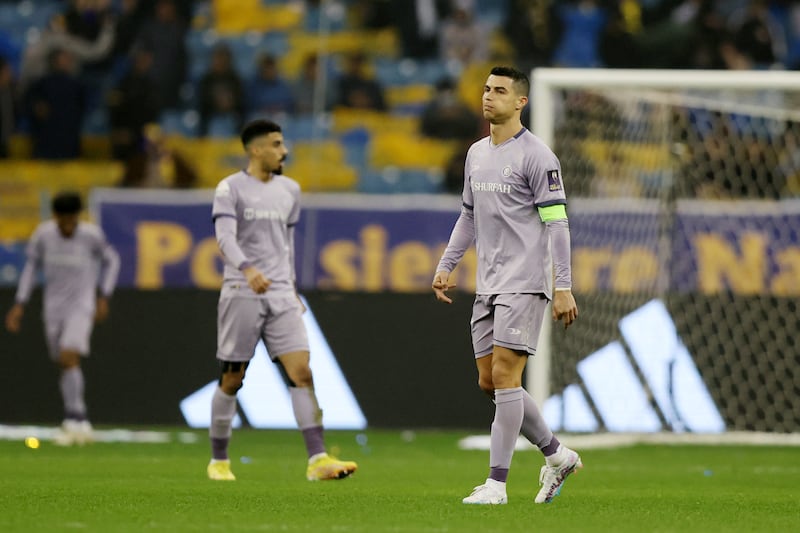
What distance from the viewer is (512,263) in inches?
298

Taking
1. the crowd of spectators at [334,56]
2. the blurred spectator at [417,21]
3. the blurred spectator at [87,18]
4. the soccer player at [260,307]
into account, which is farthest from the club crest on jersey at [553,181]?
the blurred spectator at [87,18]

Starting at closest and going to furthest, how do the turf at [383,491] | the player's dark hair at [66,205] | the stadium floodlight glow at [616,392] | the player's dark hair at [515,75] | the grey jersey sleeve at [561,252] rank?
the turf at [383,491] < the grey jersey sleeve at [561,252] < the player's dark hair at [515,75] < the player's dark hair at [66,205] < the stadium floodlight glow at [616,392]

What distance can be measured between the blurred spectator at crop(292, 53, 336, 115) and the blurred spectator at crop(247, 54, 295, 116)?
101mm

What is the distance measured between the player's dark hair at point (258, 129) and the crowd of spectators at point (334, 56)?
30.3 feet

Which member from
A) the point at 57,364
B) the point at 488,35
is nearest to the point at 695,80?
the point at 57,364

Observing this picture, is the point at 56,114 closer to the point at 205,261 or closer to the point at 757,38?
the point at 205,261

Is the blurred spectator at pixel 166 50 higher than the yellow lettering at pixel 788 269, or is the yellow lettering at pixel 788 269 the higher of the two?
the blurred spectator at pixel 166 50

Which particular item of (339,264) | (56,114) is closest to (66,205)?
(339,264)

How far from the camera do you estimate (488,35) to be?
2050 cm

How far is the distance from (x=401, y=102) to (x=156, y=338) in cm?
656

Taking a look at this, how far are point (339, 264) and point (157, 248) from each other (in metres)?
1.85

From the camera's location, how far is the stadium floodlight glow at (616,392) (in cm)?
1402

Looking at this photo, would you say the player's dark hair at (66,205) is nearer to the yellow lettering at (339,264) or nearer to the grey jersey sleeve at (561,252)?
the yellow lettering at (339,264)

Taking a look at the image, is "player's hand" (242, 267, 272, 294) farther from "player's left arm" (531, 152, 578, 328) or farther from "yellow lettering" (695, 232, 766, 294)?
"yellow lettering" (695, 232, 766, 294)
